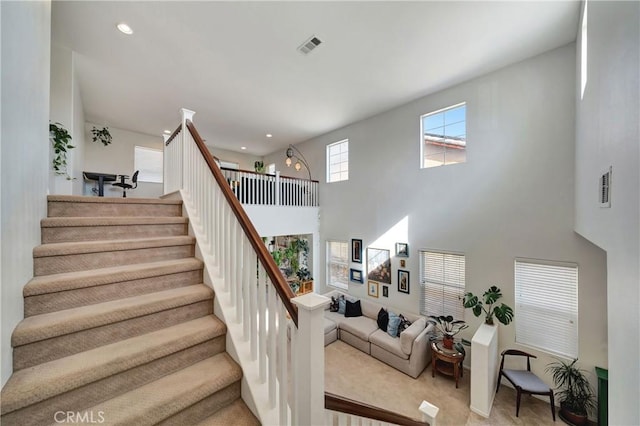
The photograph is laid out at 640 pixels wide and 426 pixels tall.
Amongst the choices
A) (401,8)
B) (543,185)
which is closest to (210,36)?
(401,8)

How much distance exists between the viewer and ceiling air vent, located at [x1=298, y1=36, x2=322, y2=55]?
123 inches

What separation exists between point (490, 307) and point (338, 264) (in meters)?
3.39

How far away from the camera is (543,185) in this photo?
11.2ft

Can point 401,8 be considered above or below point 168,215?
above

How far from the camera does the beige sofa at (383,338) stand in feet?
12.7

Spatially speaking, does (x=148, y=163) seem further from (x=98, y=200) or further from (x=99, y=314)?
(x=99, y=314)

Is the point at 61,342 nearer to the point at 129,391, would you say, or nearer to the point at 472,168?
the point at 129,391

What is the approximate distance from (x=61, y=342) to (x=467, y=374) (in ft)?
16.3

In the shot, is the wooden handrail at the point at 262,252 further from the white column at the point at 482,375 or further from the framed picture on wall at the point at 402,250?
the framed picture on wall at the point at 402,250

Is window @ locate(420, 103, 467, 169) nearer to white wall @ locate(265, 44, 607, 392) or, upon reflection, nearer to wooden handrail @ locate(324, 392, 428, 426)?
white wall @ locate(265, 44, 607, 392)

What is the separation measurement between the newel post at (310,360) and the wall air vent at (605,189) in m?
1.91

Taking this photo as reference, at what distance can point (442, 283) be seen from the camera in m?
4.42
